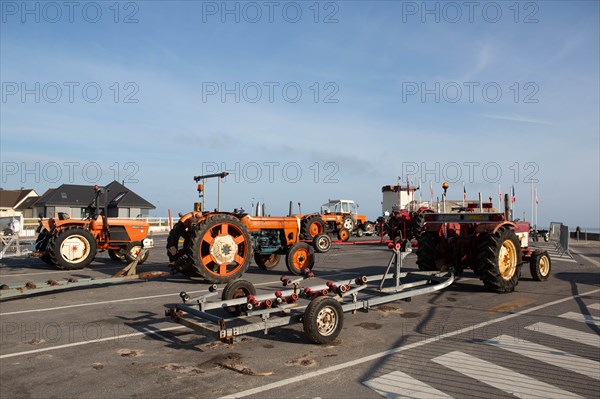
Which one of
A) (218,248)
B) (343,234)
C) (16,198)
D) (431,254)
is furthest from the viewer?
(16,198)

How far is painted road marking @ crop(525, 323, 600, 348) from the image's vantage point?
5.98m

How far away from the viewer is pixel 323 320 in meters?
5.70

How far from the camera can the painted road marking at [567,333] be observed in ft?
19.6

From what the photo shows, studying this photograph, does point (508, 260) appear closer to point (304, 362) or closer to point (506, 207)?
point (506, 207)

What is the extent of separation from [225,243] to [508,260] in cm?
618

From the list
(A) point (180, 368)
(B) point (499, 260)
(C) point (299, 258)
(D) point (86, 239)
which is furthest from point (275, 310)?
(D) point (86, 239)

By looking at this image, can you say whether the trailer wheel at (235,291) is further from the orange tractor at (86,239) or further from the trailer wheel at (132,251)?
the trailer wheel at (132,251)

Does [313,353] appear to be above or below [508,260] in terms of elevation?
below

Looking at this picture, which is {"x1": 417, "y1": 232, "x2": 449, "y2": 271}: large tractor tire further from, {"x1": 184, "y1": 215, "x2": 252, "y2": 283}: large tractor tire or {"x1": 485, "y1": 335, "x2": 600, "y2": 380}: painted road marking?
{"x1": 485, "y1": 335, "x2": 600, "y2": 380}: painted road marking

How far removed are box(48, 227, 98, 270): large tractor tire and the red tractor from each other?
8874 mm

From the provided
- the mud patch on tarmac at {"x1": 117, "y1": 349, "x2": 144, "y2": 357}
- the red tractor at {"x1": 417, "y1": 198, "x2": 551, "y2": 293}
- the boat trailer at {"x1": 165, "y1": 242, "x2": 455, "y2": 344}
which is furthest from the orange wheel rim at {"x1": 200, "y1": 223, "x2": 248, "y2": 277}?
the mud patch on tarmac at {"x1": 117, "y1": 349, "x2": 144, "y2": 357}

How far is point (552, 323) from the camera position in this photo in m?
6.83

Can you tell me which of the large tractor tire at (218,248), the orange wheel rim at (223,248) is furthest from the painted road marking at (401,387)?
the orange wheel rim at (223,248)

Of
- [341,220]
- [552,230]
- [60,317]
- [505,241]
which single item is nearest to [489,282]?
[505,241]
